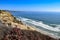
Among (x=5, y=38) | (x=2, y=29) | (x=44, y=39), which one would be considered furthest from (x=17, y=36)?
(x=44, y=39)

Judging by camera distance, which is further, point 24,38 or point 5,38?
point 24,38

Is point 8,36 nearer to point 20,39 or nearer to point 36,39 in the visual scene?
point 20,39

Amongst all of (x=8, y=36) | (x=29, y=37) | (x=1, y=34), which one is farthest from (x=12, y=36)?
(x=29, y=37)

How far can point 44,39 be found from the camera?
11.3m

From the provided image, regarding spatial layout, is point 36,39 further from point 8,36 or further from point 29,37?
point 8,36

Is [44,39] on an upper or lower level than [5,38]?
lower

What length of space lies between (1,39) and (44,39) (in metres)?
4.09

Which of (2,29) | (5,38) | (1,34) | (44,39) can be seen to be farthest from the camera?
(44,39)

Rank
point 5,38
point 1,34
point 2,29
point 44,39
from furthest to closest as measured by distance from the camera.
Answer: point 44,39 → point 2,29 → point 1,34 → point 5,38

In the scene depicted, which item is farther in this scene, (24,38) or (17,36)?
(24,38)

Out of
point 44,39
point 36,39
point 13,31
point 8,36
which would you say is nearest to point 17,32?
point 13,31

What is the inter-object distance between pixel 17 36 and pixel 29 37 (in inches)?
56.3

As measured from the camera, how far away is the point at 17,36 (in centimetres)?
904

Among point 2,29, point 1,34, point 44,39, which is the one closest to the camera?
point 1,34
